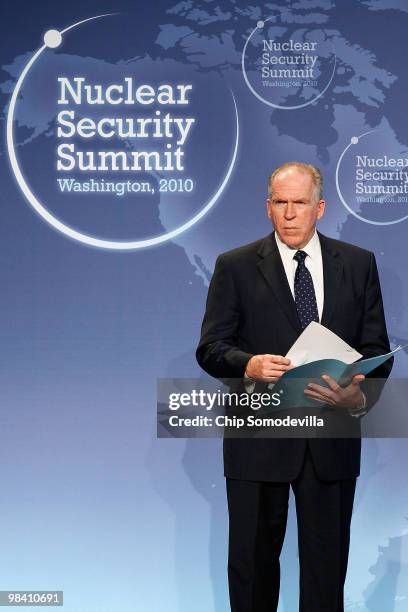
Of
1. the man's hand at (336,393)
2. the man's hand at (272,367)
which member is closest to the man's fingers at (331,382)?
the man's hand at (336,393)

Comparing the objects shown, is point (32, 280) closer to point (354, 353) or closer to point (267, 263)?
point (267, 263)

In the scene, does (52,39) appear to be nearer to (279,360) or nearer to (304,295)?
(304,295)

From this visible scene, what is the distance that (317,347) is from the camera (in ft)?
9.53

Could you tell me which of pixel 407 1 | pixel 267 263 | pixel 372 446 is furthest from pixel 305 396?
pixel 407 1

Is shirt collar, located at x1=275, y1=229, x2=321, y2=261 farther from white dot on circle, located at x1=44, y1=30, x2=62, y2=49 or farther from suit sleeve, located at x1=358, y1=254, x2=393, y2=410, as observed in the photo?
white dot on circle, located at x1=44, y1=30, x2=62, y2=49

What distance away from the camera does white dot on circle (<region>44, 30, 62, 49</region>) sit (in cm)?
416

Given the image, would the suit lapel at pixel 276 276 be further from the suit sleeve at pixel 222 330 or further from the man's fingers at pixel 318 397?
the man's fingers at pixel 318 397

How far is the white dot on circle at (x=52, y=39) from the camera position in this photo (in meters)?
4.16

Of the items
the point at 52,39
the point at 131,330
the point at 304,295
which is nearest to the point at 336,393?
the point at 304,295

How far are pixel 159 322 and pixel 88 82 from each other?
113cm

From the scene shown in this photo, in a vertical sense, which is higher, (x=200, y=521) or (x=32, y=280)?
(x=32, y=280)

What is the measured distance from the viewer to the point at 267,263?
323cm

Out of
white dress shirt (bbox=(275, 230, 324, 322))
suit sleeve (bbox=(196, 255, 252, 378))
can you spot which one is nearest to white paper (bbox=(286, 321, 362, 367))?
suit sleeve (bbox=(196, 255, 252, 378))

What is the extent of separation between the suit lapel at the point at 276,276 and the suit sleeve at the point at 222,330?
0.41 ft
